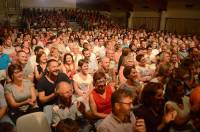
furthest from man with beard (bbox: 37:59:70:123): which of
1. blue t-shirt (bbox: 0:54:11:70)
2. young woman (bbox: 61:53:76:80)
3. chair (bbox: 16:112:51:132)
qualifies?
blue t-shirt (bbox: 0:54:11:70)

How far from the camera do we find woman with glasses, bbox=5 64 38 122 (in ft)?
15.1

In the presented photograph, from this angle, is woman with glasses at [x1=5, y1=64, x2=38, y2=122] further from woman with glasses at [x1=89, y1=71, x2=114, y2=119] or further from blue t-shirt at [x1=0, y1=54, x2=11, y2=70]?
blue t-shirt at [x1=0, y1=54, x2=11, y2=70]

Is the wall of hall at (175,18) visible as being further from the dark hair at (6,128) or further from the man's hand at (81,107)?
the dark hair at (6,128)

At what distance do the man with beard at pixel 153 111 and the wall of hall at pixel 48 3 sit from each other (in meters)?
26.5

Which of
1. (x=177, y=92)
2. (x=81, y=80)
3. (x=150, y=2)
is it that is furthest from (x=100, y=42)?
(x=150, y=2)

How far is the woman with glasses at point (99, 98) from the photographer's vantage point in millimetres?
4309

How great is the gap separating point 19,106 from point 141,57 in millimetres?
3043

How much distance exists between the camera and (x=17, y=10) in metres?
23.9

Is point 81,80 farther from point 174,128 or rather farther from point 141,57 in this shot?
point 174,128

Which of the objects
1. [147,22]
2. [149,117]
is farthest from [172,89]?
[147,22]

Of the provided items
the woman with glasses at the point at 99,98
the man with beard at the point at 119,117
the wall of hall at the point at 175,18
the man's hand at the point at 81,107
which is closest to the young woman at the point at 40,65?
the man's hand at the point at 81,107

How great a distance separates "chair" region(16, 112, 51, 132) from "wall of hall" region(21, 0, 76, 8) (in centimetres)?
2604

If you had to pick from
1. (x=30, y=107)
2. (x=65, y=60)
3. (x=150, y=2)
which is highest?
(x=150, y=2)

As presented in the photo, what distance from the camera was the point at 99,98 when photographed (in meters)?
4.35
